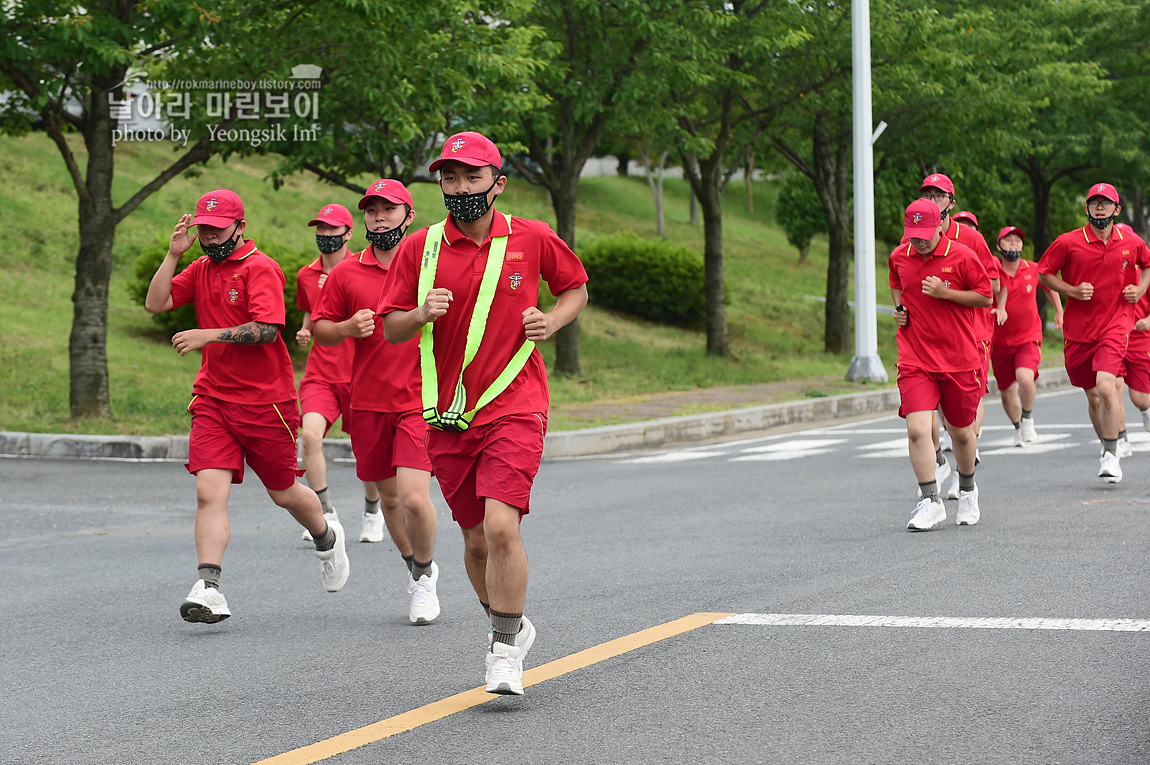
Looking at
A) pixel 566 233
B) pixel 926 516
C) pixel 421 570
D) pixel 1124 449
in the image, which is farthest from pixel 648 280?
pixel 421 570

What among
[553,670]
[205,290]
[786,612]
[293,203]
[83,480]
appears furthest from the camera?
[293,203]

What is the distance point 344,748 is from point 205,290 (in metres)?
3.12

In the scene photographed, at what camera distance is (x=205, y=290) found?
6.82 metres

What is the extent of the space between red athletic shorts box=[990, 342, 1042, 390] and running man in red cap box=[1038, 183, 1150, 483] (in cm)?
190

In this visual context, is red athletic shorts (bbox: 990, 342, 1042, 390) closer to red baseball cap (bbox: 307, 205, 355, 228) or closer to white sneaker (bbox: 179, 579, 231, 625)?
red baseball cap (bbox: 307, 205, 355, 228)

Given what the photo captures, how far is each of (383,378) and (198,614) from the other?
1.45 m

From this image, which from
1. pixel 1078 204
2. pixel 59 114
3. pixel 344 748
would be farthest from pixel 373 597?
pixel 1078 204

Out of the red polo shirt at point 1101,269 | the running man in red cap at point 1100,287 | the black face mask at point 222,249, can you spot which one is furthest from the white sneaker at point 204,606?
the red polo shirt at point 1101,269

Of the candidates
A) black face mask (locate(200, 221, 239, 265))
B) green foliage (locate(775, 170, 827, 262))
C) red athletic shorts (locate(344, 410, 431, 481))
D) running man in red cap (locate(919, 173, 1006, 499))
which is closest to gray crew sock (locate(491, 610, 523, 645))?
red athletic shorts (locate(344, 410, 431, 481))

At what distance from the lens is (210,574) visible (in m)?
6.45

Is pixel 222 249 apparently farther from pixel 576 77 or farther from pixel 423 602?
pixel 576 77

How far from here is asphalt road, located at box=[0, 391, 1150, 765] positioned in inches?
175

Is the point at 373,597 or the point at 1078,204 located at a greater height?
the point at 1078,204

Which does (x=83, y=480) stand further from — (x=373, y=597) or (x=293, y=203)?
(x=293, y=203)
